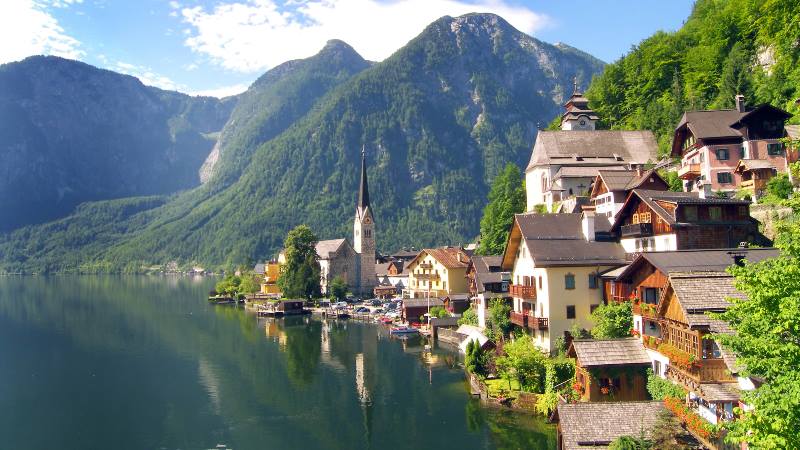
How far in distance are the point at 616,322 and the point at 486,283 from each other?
24.9 meters

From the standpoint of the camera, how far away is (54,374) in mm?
59438

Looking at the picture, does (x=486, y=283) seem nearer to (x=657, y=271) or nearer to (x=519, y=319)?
(x=519, y=319)

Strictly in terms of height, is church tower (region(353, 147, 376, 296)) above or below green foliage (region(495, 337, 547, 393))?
above

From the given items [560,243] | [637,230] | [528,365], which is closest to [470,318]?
[560,243]

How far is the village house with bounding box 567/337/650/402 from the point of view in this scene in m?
33.5

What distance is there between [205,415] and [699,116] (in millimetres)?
50969

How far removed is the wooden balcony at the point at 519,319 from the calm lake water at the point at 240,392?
654 cm

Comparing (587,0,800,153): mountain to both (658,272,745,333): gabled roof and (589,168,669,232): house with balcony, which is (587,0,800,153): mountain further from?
(658,272,745,333): gabled roof

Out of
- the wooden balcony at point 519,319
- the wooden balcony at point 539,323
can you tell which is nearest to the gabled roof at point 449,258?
the wooden balcony at point 519,319

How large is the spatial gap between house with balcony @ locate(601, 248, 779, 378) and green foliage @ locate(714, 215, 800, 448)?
14.4 metres

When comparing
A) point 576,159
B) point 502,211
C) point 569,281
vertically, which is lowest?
point 569,281

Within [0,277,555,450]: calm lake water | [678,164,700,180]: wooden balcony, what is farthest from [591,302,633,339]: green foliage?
[678,164,700,180]: wooden balcony

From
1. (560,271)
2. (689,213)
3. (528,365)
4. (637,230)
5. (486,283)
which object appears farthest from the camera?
(486,283)

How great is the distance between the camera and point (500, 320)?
2111 inches
